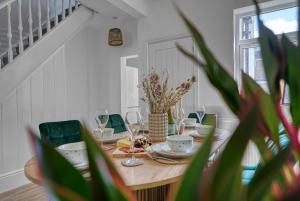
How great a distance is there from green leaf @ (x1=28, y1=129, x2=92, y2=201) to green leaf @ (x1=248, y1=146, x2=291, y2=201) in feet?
0.58

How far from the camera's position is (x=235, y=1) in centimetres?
291

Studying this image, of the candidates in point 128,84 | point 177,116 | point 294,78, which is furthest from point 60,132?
point 128,84

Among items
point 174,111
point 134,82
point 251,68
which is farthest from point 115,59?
point 174,111

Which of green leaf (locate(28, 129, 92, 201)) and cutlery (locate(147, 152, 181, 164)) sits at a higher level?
green leaf (locate(28, 129, 92, 201))

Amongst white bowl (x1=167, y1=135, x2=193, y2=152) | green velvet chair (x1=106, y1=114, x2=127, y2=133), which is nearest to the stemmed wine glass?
white bowl (x1=167, y1=135, x2=193, y2=152)

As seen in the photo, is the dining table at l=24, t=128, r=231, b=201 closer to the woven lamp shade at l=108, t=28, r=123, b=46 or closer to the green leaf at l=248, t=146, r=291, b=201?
the green leaf at l=248, t=146, r=291, b=201

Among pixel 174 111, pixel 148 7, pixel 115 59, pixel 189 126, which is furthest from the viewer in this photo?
pixel 115 59

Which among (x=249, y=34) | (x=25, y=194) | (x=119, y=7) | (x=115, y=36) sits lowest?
(x=25, y=194)

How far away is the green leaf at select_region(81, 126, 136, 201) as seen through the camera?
221 mm

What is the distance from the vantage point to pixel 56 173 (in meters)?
0.21

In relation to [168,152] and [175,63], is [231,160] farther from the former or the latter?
[175,63]

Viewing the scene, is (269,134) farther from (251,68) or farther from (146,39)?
(146,39)

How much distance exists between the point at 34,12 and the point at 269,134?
4833 mm

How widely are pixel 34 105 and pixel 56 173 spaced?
334 centimetres
